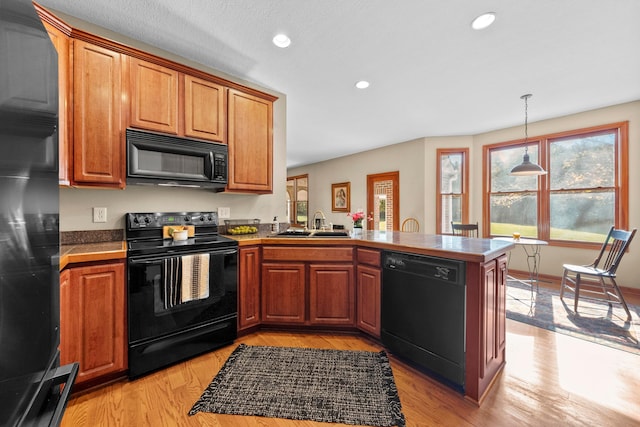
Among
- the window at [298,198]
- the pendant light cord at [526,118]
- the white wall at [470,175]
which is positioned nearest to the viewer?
the pendant light cord at [526,118]

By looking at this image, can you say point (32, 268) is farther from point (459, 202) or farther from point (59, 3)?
point (459, 202)

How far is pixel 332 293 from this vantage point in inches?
98.3

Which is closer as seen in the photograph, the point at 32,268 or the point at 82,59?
the point at 32,268

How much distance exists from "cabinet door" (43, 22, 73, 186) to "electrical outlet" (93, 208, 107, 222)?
0.38 meters

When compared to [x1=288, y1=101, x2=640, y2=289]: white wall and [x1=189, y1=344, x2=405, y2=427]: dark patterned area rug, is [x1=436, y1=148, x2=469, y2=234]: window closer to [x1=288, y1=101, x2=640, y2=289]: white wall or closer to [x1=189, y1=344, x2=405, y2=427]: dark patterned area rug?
[x1=288, y1=101, x2=640, y2=289]: white wall

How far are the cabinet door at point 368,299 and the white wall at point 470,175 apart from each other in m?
3.53

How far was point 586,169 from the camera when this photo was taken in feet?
13.4

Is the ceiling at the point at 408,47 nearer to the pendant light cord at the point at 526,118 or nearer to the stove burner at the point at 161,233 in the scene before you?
the pendant light cord at the point at 526,118

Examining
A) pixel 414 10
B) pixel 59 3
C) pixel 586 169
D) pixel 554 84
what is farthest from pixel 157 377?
pixel 586 169

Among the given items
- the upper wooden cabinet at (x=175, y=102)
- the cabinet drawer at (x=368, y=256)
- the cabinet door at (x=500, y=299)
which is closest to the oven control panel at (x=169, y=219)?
the upper wooden cabinet at (x=175, y=102)

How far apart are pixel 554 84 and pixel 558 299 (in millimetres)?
2716

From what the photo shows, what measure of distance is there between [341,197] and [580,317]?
5333mm

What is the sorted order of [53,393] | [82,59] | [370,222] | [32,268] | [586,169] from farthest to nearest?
[370,222], [586,169], [82,59], [53,393], [32,268]

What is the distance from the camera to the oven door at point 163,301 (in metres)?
1.84
